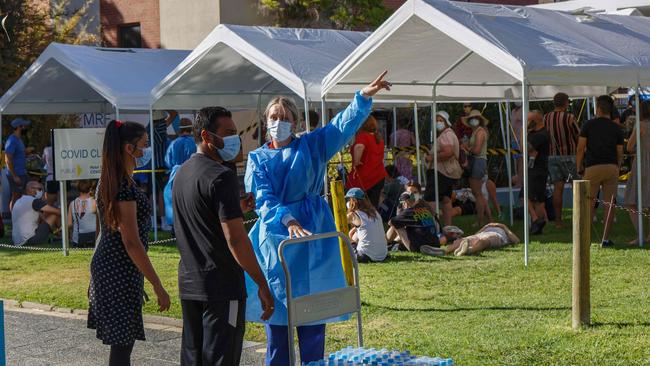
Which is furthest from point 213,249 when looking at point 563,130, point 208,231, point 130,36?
point 130,36

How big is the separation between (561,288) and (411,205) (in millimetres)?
3735

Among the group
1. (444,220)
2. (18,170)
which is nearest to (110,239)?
(444,220)

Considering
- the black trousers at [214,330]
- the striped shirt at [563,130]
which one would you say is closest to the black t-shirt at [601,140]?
the striped shirt at [563,130]

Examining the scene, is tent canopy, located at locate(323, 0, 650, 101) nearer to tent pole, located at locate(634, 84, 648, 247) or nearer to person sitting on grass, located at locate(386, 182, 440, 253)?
tent pole, located at locate(634, 84, 648, 247)

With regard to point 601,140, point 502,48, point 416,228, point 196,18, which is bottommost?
point 416,228

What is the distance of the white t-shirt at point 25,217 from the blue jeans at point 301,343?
1078 centimetres

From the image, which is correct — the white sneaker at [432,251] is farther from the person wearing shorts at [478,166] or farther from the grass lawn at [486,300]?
the person wearing shorts at [478,166]

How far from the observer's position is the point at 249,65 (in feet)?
57.8

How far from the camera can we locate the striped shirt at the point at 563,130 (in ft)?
51.9

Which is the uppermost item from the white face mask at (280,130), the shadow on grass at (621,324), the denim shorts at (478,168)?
the white face mask at (280,130)

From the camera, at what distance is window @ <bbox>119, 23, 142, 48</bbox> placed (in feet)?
104

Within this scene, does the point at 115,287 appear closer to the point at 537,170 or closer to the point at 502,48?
the point at 502,48

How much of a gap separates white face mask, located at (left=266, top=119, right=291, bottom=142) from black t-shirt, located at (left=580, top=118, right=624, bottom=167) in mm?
7950

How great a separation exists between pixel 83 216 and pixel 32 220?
131 centimetres
